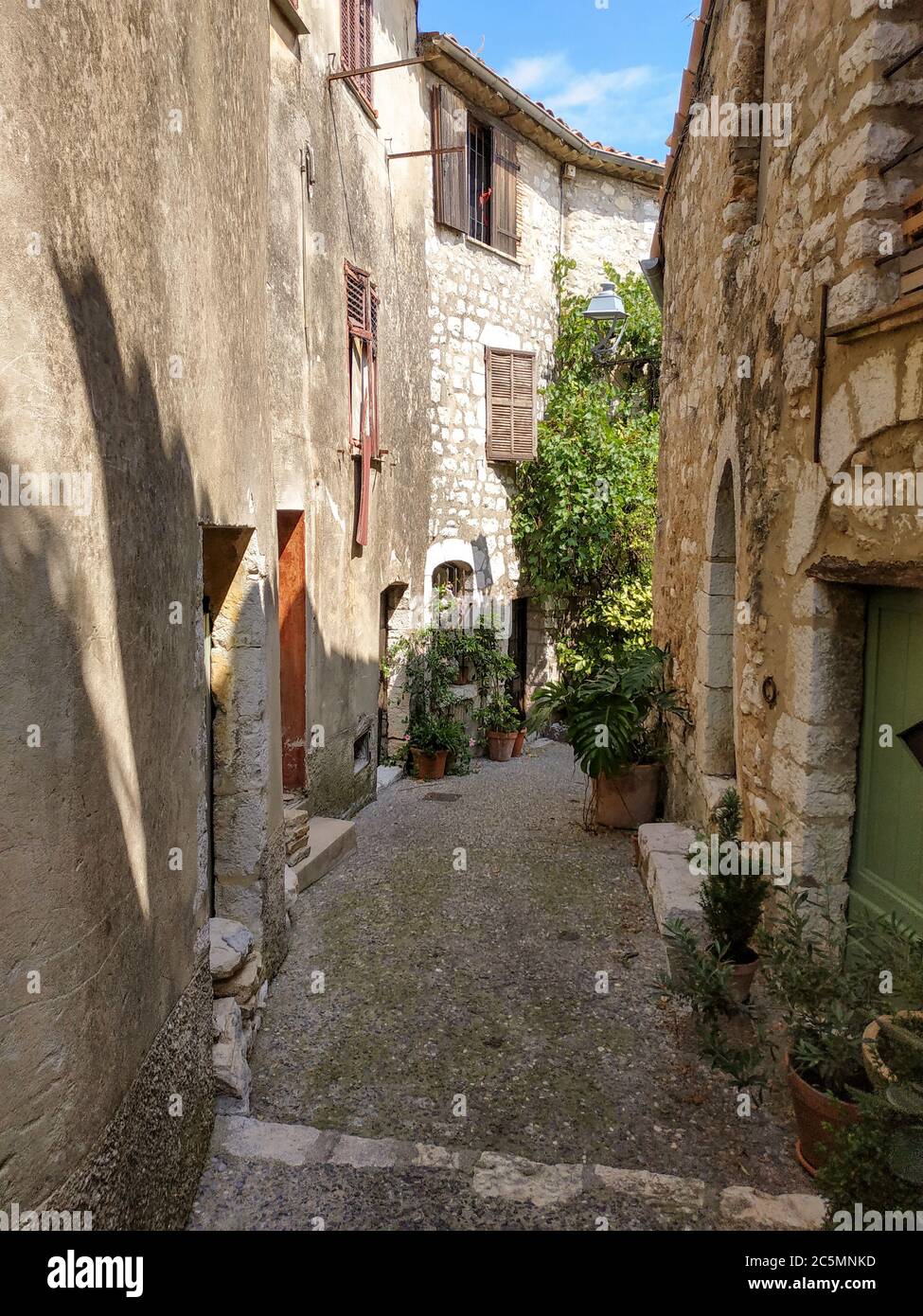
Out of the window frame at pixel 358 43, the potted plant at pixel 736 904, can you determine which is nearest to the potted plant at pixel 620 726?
the potted plant at pixel 736 904

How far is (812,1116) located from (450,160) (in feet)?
32.6

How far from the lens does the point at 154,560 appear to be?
8.29ft

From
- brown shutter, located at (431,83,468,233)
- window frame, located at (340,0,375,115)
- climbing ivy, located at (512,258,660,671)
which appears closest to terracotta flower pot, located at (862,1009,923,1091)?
window frame, located at (340,0,375,115)

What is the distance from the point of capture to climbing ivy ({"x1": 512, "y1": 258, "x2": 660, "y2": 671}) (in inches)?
432

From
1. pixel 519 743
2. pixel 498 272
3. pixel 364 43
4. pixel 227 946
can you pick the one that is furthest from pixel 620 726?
pixel 498 272

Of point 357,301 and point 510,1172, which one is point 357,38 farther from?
point 510,1172

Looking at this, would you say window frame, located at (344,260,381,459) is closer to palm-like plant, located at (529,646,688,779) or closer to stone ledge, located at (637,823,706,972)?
palm-like plant, located at (529,646,688,779)

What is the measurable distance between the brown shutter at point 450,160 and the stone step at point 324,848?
688cm

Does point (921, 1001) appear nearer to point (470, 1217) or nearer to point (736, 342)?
point (470, 1217)

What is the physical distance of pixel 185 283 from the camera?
2.88 meters

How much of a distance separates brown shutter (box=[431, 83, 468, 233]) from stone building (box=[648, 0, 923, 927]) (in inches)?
200

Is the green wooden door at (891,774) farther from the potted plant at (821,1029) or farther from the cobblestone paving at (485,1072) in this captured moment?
the cobblestone paving at (485,1072)

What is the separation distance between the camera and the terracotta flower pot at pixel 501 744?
1035cm

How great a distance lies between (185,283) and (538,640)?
929 cm
